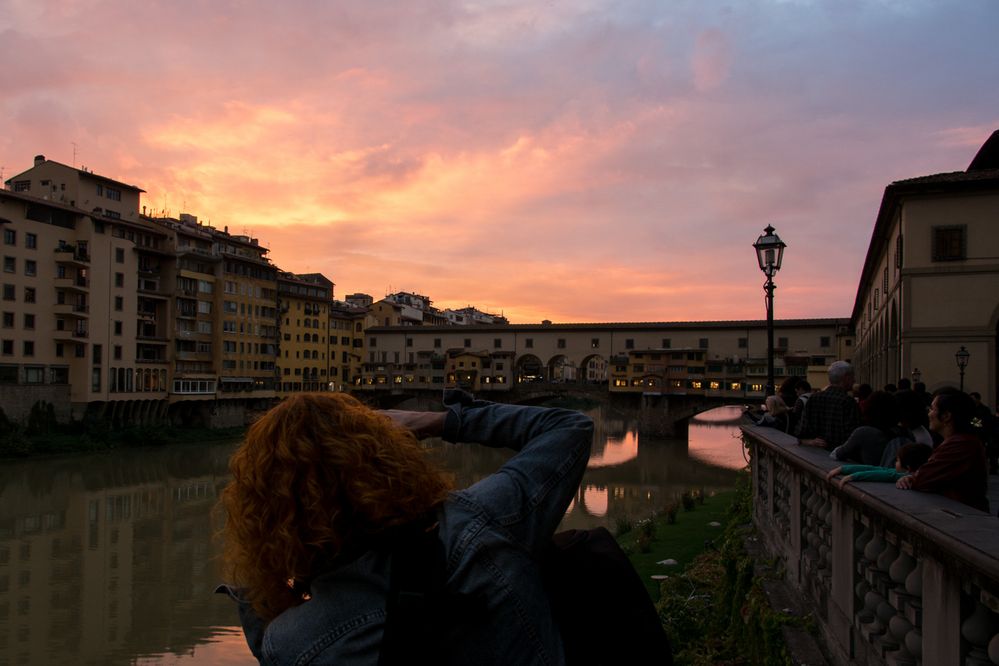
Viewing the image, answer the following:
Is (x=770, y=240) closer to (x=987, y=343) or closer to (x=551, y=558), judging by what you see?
(x=551, y=558)

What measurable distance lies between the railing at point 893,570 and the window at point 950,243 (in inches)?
815

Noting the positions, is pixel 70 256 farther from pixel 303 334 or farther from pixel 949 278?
pixel 949 278

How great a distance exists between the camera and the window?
75.7ft

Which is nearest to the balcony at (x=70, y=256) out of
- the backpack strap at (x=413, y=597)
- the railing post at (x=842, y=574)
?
the railing post at (x=842, y=574)

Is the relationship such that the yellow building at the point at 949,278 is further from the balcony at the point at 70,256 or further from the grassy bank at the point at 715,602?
the balcony at the point at 70,256

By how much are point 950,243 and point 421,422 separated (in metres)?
25.3

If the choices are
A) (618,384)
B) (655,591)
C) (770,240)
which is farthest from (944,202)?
(618,384)

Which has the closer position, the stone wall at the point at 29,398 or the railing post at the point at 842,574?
the railing post at the point at 842,574

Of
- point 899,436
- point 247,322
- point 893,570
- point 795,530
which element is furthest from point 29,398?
point 893,570

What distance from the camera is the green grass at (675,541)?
10.7m

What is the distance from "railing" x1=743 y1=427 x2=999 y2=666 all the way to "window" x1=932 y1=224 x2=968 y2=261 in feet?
67.9

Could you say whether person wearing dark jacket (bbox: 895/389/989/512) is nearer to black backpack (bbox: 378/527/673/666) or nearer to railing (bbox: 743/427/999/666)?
railing (bbox: 743/427/999/666)

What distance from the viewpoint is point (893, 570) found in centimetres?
300

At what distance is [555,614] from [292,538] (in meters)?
0.52
